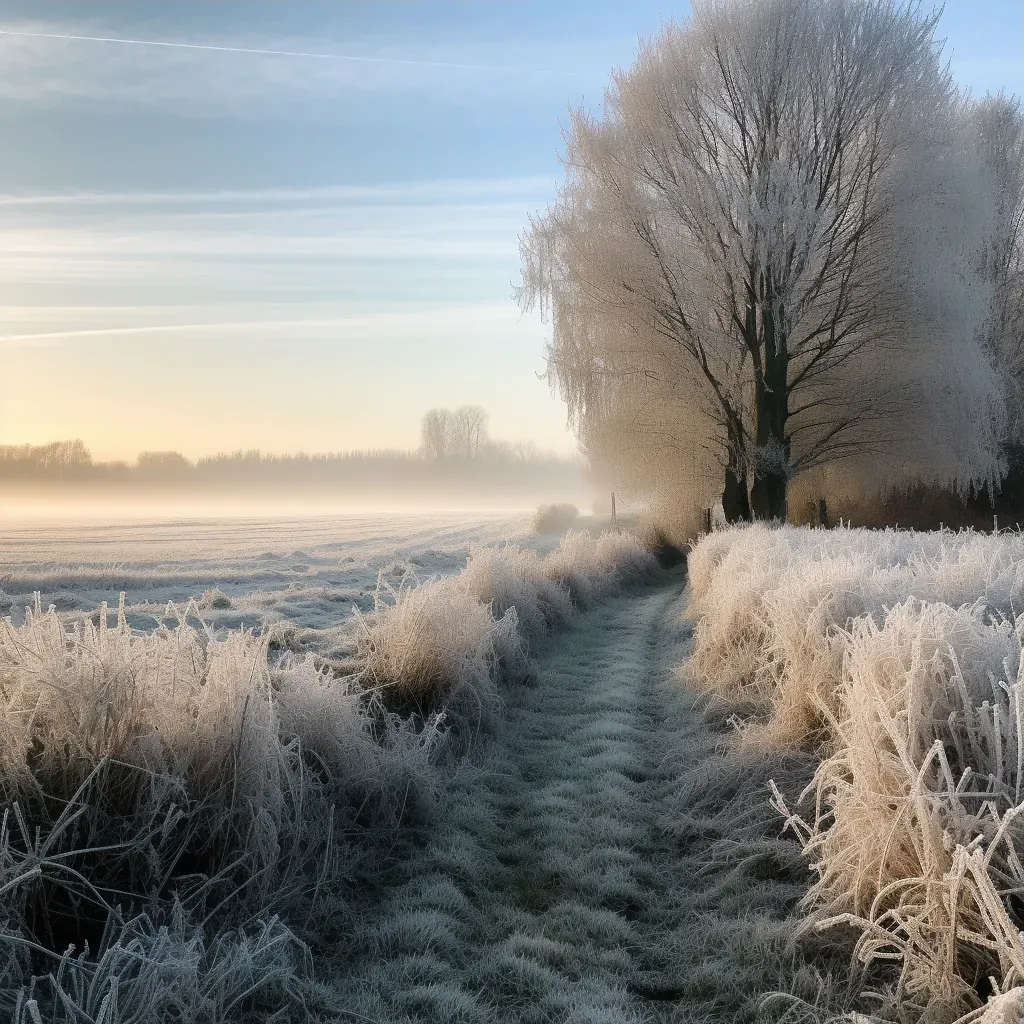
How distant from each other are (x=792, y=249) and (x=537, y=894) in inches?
536

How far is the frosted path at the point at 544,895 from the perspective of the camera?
2766 millimetres

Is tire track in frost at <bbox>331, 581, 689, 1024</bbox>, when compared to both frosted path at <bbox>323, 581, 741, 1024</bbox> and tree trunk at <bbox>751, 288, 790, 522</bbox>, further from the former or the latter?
tree trunk at <bbox>751, 288, 790, 522</bbox>

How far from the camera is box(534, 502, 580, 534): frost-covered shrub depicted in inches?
1455

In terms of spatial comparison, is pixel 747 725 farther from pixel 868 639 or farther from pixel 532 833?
pixel 868 639

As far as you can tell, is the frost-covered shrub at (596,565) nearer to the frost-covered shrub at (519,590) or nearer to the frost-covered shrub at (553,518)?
the frost-covered shrub at (519,590)

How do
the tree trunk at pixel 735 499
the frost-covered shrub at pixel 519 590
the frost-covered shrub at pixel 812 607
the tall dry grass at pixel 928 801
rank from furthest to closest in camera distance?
the tree trunk at pixel 735 499, the frost-covered shrub at pixel 519 590, the frost-covered shrub at pixel 812 607, the tall dry grass at pixel 928 801

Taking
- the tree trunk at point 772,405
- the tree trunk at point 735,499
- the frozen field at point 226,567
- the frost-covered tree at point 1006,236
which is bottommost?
the frozen field at point 226,567

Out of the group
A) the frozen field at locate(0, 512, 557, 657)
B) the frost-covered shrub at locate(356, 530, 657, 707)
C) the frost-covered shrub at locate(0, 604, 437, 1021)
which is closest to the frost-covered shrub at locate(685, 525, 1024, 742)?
the frost-covered shrub at locate(356, 530, 657, 707)

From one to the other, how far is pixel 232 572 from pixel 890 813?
49.1 feet

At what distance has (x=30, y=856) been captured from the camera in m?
2.54

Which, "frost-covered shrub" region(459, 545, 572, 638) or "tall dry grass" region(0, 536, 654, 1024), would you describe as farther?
"frost-covered shrub" region(459, 545, 572, 638)

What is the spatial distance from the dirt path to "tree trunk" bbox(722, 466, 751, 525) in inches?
445

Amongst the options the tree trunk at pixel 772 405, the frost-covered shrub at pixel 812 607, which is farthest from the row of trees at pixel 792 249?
the frost-covered shrub at pixel 812 607

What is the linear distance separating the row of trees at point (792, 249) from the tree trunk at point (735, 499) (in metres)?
0.08
